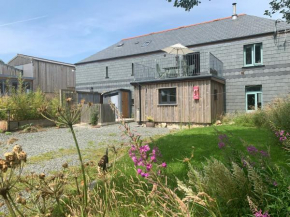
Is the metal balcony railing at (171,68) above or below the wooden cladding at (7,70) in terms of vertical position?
below

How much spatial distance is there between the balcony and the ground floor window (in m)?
2.38

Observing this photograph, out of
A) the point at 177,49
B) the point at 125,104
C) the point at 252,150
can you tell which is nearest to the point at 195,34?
the point at 177,49

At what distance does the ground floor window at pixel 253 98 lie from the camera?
48.3 feet

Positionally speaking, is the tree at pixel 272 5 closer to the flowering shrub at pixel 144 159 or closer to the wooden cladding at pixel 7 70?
the flowering shrub at pixel 144 159

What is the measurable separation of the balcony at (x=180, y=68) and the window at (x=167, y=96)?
2.83ft

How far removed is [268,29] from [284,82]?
3.66 meters

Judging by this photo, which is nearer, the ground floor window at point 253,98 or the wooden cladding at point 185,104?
the wooden cladding at point 185,104

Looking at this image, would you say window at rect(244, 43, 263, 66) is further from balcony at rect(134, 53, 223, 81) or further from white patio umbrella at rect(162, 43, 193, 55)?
white patio umbrella at rect(162, 43, 193, 55)

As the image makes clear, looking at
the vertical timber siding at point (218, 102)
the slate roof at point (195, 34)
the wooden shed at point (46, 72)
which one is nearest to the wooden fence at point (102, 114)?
the vertical timber siding at point (218, 102)

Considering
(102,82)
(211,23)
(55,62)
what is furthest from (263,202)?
(55,62)

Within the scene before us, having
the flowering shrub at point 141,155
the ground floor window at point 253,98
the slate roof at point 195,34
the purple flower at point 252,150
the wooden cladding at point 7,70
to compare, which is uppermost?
the slate roof at point 195,34

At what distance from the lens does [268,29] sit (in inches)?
568

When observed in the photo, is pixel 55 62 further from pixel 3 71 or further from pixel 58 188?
pixel 58 188

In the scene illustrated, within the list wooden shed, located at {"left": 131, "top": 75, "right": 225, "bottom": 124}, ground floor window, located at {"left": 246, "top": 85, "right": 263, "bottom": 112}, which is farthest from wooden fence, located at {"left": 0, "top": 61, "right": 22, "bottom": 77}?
ground floor window, located at {"left": 246, "top": 85, "right": 263, "bottom": 112}
